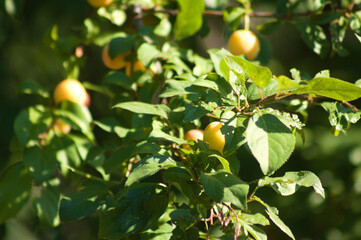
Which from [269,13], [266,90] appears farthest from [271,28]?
[266,90]

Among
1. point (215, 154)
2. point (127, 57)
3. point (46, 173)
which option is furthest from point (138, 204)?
point (127, 57)

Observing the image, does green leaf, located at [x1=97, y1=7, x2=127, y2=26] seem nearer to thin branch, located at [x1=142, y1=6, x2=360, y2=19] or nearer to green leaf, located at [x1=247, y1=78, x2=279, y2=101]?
thin branch, located at [x1=142, y1=6, x2=360, y2=19]

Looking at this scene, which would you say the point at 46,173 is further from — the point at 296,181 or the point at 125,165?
Answer: the point at 296,181

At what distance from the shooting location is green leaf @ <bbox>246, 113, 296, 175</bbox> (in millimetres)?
569

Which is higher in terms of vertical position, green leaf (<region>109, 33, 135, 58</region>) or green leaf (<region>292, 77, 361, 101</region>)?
green leaf (<region>292, 77, 361, 101</region>)

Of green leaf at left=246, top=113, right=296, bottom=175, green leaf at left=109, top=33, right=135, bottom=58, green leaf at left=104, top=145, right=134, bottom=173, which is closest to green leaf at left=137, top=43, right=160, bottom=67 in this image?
green leaf at left=109, top=33, right=135, bottom=58

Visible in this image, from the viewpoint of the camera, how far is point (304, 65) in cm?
199

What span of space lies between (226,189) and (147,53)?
47cm

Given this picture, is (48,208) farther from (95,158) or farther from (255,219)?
(255,219)

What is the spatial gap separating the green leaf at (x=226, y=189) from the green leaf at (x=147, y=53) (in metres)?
0.41

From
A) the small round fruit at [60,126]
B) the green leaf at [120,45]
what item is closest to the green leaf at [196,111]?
the green leaf at [120,45]

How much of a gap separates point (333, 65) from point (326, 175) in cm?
53

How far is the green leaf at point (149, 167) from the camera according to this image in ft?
1.98

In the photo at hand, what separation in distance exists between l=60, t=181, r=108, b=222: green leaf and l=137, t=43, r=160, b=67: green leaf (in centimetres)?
27
